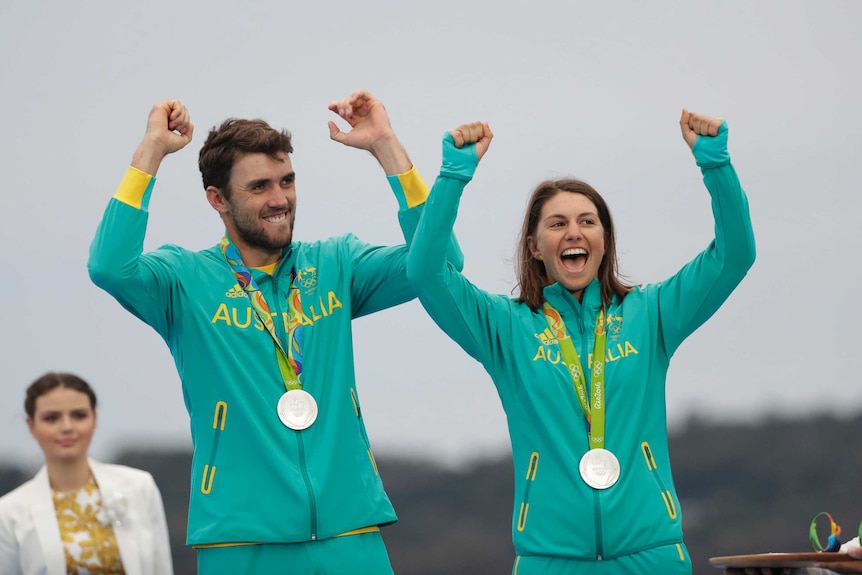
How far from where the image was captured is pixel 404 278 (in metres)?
4.00

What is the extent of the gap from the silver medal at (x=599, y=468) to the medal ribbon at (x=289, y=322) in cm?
89

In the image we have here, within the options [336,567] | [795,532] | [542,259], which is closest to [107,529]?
[336,567]

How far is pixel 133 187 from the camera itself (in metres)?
3.81

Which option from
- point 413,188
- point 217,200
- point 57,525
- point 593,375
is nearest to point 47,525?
point 57,525

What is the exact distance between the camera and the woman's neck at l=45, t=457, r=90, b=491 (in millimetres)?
3387

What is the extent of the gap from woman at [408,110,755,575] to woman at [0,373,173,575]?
1.04 meters

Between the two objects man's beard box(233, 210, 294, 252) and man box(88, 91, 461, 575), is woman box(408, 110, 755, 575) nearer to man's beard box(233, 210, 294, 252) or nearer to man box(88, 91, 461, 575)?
man box(88, 91, 461, 575)

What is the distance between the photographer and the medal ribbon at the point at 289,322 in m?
3.80

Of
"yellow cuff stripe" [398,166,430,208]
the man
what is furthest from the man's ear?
"yellow cuff stripe" [398,166,430,208]

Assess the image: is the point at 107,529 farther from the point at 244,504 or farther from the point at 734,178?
the point at 734,178

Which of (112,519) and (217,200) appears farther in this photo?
(217,200)

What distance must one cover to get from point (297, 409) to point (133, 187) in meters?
0.84

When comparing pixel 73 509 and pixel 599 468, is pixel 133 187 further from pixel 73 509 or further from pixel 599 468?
pixel 599 468

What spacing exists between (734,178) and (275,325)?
146cm
